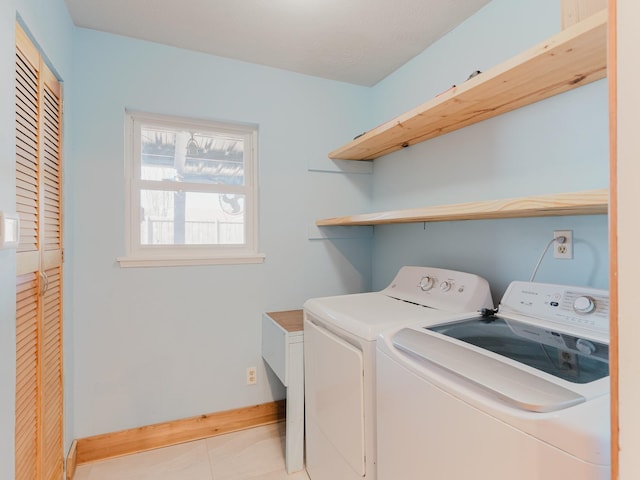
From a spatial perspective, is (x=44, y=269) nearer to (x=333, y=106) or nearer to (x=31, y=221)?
(x=31, y=221)

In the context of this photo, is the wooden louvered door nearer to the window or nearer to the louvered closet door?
the louvered closet door

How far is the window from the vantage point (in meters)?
2.03

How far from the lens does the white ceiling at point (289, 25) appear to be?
166 cm

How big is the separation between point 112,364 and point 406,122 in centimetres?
210

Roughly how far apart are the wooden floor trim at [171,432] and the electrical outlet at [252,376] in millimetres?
162

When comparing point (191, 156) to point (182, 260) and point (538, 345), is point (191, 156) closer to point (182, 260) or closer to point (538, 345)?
point (182, 260)

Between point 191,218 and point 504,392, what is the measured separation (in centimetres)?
194

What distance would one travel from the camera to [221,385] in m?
2.14

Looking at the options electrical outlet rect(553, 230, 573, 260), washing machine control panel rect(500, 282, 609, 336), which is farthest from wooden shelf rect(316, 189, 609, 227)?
washing machine control panel rect(500, 282, 609, 336)

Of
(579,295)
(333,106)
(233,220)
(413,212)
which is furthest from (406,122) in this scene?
(233,220)

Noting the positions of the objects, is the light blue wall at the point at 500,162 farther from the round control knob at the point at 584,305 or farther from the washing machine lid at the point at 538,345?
the washing machine lid at the point at 538,345

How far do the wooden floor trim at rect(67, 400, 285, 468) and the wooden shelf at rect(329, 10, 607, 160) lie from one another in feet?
6.24

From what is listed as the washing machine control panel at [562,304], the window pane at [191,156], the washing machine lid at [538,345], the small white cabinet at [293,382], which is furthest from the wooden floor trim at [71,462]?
the washing machine control panel at [562,304]

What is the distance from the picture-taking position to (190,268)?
6.81 ft
